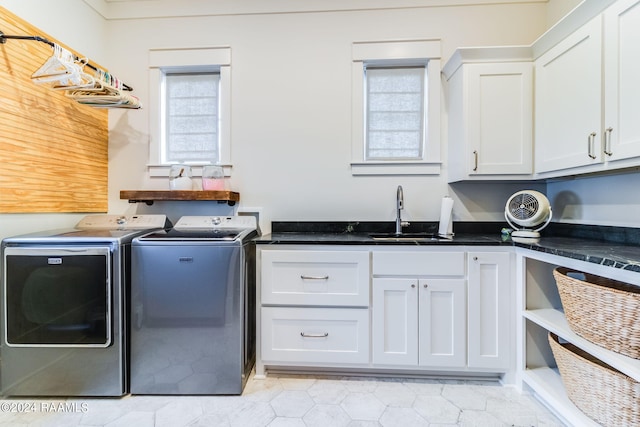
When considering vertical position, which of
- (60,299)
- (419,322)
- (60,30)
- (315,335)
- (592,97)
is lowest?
(315,335)

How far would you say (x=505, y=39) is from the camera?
2.25 m

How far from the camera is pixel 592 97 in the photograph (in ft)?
4.95

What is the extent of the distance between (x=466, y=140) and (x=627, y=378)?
146 cm

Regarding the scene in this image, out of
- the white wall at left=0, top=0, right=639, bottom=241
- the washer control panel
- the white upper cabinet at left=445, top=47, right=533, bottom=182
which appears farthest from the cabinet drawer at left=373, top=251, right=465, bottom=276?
the washer control panel

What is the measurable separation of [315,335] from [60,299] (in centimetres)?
147

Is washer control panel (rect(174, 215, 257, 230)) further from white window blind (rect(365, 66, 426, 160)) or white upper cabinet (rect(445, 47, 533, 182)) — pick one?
white upper cabinet (rect(445, 47, 533, 182))

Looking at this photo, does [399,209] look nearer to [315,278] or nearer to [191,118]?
[315,278]

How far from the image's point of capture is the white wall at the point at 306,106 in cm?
229

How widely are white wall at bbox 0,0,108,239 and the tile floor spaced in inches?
40.4

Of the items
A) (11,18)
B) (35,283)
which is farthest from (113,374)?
(11,18)

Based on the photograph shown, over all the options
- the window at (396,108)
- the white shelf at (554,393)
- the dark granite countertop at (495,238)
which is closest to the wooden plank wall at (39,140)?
the dark granite countertop at (495,238)

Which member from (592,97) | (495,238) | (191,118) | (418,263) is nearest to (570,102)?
(592,97)

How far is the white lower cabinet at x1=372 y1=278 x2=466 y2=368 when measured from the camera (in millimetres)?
1750

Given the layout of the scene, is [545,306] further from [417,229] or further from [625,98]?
[625,98]
